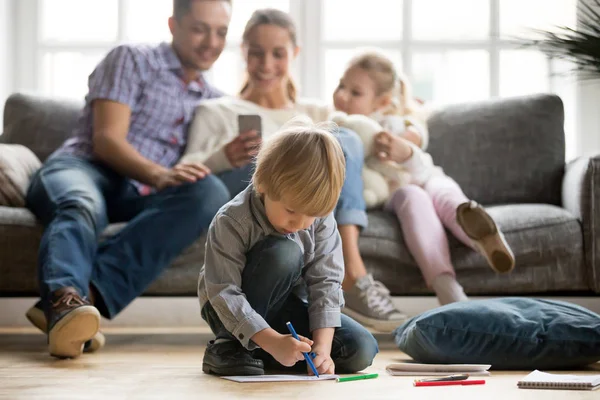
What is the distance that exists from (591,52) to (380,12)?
1.31 m

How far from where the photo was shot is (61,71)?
412cm

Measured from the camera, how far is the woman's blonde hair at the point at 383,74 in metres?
3.04

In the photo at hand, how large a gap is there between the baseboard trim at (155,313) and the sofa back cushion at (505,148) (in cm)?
48

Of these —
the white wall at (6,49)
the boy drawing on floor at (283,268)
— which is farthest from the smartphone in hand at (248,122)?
the white wall at (6,49)

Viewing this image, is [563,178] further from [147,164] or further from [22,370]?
[22,370]

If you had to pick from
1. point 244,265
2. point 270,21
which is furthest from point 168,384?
point 270,21

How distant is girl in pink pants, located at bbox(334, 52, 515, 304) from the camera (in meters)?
2.53

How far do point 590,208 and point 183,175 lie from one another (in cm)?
120

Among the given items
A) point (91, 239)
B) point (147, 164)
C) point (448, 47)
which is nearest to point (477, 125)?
point (448, 47)

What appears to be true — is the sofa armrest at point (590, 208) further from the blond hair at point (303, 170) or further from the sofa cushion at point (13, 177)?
the sofa cushion at point (13, 177)

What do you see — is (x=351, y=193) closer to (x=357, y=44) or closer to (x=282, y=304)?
(x=282, y=304)

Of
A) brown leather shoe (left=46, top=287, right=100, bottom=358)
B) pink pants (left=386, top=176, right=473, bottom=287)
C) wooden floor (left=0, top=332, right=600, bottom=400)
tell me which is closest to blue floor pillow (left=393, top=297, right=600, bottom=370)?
wooden floor (left=0, top=332, right=600, bottom=400)

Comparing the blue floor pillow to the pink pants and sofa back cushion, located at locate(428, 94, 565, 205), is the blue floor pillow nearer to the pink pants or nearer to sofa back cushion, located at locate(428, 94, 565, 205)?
the pink pants

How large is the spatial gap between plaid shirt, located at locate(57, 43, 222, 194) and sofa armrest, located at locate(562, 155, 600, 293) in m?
1.26
